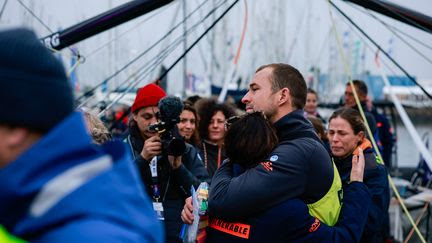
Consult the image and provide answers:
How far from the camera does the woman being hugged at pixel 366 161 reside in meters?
2.93

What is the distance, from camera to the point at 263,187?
1.94 metres

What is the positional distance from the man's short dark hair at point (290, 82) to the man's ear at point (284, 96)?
2 cm

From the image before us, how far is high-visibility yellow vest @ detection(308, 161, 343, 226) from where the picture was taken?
2.11m

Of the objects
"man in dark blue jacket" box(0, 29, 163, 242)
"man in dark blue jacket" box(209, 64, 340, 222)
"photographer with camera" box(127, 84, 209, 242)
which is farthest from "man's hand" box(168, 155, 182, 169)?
"man in dark blue jacket" box(0, 29, 163, 242)

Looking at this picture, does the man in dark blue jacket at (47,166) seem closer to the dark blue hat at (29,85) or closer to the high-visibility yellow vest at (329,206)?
the dark blue hat at (29,85)

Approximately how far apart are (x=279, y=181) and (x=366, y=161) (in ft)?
4.34

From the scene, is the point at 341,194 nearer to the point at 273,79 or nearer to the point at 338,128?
the point at 273,79

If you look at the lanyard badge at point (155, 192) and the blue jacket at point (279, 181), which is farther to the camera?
the lanyard badge at point (155, 192)

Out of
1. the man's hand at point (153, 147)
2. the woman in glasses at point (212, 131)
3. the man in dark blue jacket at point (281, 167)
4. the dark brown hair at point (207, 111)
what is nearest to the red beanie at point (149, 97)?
the man's hand at point (153, 147)

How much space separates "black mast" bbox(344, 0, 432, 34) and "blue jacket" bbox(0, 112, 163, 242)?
282 cm

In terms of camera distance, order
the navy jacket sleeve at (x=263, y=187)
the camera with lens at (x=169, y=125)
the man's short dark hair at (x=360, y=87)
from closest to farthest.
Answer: the navy jacket sleeve at (x=263, y=187)
the camera with lens at (x=169, y=125)
the man's short dark hair at (x=360, y=87)

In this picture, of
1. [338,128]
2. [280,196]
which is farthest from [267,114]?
[338,128]

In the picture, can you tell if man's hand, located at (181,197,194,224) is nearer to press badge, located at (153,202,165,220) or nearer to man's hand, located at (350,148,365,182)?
press badge, located at (153,202,165,220)

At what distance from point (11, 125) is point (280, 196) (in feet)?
4.36
